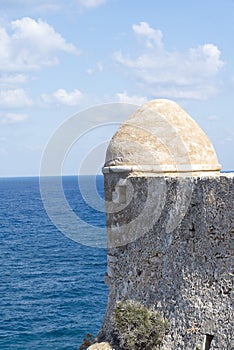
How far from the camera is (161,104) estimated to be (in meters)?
11.9

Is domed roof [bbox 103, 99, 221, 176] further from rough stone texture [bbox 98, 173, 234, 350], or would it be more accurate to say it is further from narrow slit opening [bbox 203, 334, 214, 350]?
narrow slit opening [bbox 203, 334, 214, 350]

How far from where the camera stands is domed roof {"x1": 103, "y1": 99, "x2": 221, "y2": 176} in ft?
37.1

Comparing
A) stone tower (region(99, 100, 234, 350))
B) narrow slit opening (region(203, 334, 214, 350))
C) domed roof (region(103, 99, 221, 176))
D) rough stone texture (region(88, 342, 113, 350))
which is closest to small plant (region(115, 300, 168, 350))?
stone tower (region(99, 100, 234, 350))

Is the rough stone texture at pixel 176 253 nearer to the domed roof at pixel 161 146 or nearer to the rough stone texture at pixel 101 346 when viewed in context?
the rough stone texture at pixel 101 346

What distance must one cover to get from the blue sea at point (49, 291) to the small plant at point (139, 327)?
478 inches

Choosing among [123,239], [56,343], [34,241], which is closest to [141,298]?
[123,239]

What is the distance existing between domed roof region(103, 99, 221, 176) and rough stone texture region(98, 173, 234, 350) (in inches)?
15.9

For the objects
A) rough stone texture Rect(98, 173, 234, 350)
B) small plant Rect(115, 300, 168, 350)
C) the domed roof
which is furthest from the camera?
the domed roof

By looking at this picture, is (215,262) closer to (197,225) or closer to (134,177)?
(197,225)

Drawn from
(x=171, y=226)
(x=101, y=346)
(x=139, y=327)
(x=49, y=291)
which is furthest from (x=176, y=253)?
(x=49, y=291)

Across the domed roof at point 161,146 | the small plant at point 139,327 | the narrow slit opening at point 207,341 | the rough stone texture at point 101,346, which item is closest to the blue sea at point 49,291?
the rough stone texture at point 101,346

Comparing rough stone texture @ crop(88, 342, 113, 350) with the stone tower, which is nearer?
the stone tower

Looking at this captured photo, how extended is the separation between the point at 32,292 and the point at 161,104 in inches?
888

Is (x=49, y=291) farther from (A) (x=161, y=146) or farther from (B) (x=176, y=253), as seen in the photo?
(B) (x=176, y=253)
